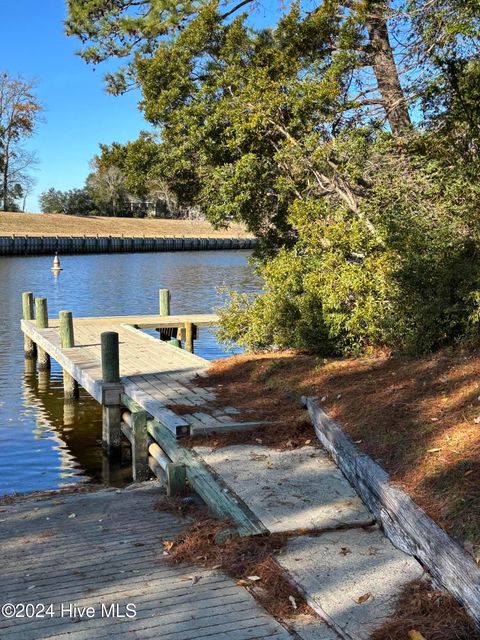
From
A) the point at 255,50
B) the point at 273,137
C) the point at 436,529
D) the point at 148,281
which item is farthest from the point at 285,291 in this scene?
the point at 148,281

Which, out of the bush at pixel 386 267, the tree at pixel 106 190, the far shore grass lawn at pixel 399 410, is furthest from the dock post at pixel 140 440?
the tree at pixel 106 190

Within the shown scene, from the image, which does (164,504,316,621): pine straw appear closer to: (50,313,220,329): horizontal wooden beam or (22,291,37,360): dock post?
(50,313,220,329): horizontal wooden beam

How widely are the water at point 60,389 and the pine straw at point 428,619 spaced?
18.3ft

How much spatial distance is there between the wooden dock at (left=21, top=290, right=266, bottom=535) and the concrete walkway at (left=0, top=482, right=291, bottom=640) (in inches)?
20.3

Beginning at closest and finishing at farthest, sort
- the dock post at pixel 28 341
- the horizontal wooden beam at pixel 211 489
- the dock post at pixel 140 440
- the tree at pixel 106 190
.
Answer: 1. the horizontal wooden beam at pixel 211 489
2. the dock post at pixel 140 440
3. the dock post at pixel 28 341
4. the tree at pixel 106 190

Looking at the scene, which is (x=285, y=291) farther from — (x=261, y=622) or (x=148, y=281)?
(x=148, y=281)

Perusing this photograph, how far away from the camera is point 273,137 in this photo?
1124 cm

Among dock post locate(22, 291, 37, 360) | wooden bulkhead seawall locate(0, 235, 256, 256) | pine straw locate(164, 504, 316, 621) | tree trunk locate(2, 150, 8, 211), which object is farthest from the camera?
tree trunk locate(2, 150, 8, 211)

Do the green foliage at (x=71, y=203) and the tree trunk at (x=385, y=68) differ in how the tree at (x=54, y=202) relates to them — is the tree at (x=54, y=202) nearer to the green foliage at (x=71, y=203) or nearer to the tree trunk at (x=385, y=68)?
the green foliage at (x=71, y=203)

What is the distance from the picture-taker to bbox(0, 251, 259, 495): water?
9227 millimetres

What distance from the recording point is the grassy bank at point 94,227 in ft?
232

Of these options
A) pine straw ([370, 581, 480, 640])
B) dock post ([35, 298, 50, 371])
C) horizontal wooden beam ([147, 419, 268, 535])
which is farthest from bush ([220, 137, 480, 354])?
dock post ([35, 298, 50, 371])

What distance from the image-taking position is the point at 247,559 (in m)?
4.50

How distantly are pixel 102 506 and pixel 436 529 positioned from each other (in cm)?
310
